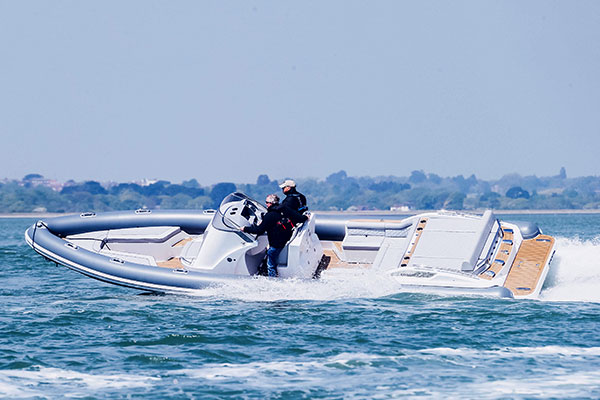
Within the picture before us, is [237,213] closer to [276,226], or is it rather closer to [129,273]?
[276,226]

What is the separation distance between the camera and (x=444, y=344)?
10.0 meters

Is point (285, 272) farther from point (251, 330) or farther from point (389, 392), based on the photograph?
point (389, 392)

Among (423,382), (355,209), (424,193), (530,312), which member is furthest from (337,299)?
(424,193)

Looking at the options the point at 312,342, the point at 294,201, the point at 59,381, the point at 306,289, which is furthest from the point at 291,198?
the point at 59,381

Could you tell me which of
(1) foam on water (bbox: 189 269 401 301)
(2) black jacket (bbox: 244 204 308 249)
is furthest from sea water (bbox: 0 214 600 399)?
(2) black jacket (bbox: 244 204 308 249)

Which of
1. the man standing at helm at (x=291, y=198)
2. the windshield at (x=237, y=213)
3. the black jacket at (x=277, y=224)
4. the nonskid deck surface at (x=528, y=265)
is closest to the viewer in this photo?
the nonskid deck surface at (x=528, y=265)

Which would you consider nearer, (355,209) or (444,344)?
(444,344)

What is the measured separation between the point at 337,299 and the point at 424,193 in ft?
596

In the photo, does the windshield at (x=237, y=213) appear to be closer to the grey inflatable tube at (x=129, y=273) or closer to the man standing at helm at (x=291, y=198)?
the man standing at helm at (x=291, y=198)

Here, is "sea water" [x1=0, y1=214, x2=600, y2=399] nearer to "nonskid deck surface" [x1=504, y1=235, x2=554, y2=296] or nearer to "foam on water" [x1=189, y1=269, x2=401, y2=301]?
"foam on water" [x1=189, y1=269, x2=401, y2=301]

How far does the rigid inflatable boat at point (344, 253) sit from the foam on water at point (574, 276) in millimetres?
361

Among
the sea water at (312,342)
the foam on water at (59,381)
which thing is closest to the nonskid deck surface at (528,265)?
the sea water at (312,342)

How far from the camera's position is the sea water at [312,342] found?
8445 millimetres

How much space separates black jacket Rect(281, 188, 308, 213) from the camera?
13.1m
